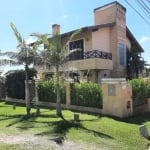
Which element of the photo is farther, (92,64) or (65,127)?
(92,64)

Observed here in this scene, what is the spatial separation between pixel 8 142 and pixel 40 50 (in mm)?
7289

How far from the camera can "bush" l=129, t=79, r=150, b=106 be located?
16745 millimetres

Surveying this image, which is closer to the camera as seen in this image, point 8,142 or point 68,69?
point 8,142

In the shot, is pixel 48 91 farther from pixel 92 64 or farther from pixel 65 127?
pixel 65 127

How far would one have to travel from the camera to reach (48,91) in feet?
65.2

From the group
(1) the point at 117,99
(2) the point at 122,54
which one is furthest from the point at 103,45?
(1) the point at 117,99

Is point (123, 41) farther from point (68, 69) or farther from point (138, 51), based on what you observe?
point (68, 69)

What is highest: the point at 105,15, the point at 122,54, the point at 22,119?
the point at 105,15

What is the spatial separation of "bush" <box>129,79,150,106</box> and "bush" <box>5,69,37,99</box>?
9.31 m

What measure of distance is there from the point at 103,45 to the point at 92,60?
3471 mm

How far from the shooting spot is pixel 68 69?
639 inches

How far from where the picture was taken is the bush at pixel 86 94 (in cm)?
1644

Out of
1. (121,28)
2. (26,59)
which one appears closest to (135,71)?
(121,28)

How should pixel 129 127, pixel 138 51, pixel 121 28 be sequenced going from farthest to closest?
pixel 138 51 → pixel 121 28 → pixel 129 127
